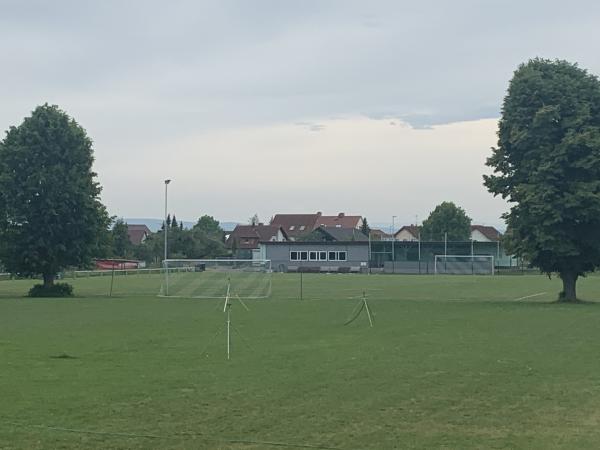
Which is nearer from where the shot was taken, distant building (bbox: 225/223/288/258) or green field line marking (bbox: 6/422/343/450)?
green field line marking (bbox: 6/422/343/450)

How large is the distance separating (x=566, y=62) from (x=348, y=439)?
105 feet

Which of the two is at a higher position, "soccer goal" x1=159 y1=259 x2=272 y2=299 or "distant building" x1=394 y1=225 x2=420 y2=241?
"distant building" x1=394 y1=225 x2=420 y2=241

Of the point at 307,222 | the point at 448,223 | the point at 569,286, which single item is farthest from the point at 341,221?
the point at 569,286

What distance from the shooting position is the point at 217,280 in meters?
49.8

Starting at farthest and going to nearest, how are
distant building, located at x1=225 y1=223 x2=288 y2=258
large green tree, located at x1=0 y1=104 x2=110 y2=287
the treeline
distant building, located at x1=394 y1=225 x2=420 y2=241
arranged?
distant building, located at x1=394 y1=225 x2=420 y2=241
distant building, located at x1=225 y1=223 x2=288 y2=258
the treeline
large green tree, located at x1=0 y1=104 x2=110 y2=287

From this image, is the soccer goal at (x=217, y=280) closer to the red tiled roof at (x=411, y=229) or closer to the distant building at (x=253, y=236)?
the distant building at (x=253, y=236)

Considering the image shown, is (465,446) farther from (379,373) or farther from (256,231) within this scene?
(256,231)

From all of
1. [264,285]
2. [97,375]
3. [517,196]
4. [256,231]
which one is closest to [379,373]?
[97,375]

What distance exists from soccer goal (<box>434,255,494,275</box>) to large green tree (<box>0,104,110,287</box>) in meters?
58.9

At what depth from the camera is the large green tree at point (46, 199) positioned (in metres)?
47.6

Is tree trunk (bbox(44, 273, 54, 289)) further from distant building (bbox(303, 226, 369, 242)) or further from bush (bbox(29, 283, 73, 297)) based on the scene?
distant building (bbox(303, 226, 369, 242))

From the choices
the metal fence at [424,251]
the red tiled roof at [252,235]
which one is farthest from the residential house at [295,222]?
the metal fence at [424,251]

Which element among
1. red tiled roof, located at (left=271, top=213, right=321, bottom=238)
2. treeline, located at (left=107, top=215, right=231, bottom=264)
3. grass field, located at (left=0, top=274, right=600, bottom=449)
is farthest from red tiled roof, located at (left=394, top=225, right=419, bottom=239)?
grass field, located at (left=0, top=274, right=600, bottom=449)

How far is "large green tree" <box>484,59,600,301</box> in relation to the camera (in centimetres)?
3578
